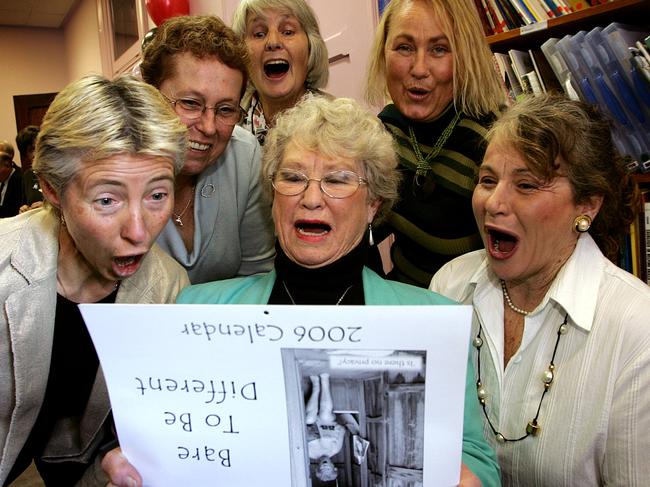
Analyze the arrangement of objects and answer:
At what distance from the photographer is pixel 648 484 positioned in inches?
52.0

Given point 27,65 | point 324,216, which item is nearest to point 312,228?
point 324,216

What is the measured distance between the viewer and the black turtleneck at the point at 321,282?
1585 millimetres

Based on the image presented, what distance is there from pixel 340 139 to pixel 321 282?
15.4 inches

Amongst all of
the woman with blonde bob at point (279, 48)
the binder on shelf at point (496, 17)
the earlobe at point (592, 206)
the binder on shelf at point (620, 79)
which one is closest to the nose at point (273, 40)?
the woman with blonde bob at point (279, 48)

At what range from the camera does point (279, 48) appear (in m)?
2.47

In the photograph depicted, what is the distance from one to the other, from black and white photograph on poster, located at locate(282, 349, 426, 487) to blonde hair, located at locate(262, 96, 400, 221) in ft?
2.47

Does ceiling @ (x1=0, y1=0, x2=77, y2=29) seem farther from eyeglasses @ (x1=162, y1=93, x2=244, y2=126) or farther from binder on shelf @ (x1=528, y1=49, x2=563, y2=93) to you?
binder on shelf @ (x1=528, y1=49, x2=563, y2=93)

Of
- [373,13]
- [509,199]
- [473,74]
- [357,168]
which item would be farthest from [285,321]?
[373,13]

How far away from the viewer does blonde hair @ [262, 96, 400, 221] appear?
1573 mm

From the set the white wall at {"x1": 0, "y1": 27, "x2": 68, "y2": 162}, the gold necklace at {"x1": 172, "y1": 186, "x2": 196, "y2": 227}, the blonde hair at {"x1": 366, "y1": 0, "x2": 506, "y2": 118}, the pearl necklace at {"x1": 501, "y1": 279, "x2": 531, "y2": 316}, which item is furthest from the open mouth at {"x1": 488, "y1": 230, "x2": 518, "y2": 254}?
the white wall at {"x1": 0, "y1": 27, "x2": 68, "y2": 162}

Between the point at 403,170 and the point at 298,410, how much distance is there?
4.30ft

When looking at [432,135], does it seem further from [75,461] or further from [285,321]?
[75,461]

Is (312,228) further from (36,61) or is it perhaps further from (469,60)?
(36,61)

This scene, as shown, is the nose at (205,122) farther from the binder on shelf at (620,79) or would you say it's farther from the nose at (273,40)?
the binder on shelf at (620,79)
